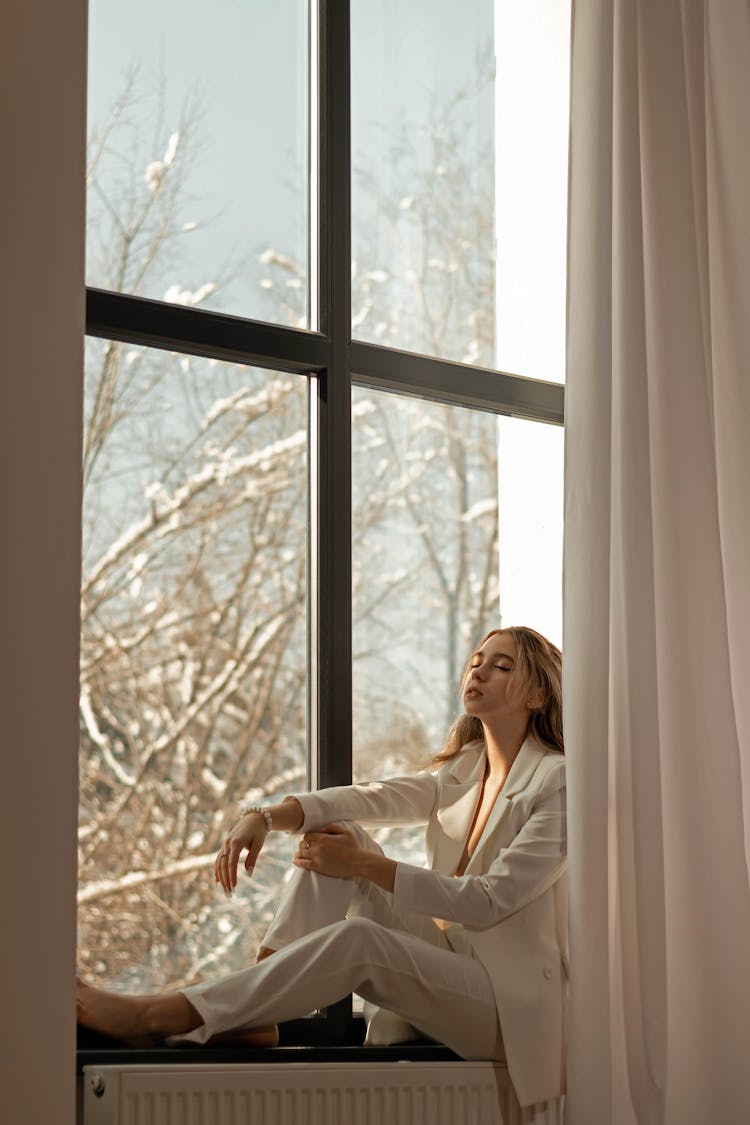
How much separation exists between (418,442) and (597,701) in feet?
2.32

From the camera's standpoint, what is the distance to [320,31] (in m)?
2.88

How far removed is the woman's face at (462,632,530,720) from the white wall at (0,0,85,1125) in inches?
41.1

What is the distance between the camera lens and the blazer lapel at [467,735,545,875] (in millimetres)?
2578

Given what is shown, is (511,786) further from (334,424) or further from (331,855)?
(334,424)

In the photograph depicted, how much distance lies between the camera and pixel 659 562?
259 centimetres

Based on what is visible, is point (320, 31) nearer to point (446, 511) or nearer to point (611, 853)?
point (446, 511)

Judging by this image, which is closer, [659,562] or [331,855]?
[331,855]

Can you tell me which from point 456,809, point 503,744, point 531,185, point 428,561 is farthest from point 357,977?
point 531,185

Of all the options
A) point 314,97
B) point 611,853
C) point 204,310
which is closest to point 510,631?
point 611,853

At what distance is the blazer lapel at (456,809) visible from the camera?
8.65 feet

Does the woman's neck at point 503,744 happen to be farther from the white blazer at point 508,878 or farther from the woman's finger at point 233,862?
the woman's finger at point 233,862

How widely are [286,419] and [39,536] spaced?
0.97m

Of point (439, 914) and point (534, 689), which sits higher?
point (534, 689)

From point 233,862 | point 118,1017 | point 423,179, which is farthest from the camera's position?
point 423,179
